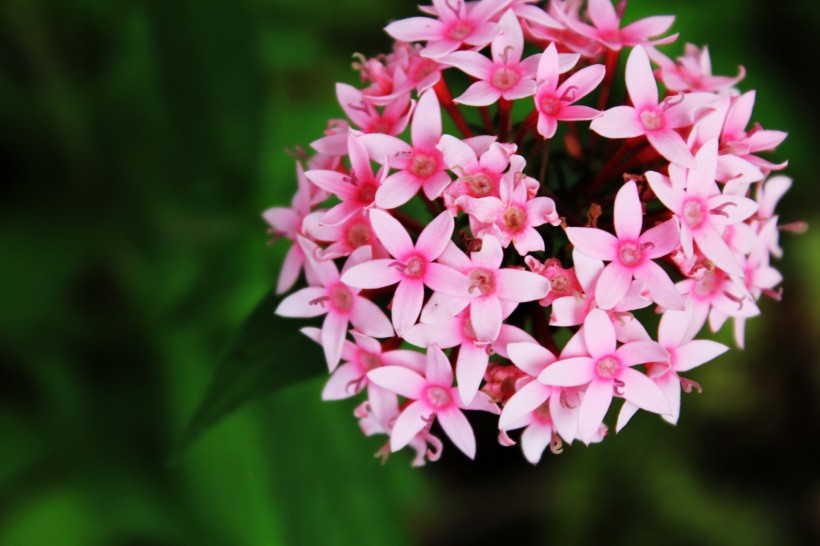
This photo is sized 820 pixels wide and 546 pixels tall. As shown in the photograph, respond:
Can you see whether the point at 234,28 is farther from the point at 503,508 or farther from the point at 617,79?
the point at 503,508

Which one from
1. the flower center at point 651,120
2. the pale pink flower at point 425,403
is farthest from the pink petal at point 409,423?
the flower center at point 651,120

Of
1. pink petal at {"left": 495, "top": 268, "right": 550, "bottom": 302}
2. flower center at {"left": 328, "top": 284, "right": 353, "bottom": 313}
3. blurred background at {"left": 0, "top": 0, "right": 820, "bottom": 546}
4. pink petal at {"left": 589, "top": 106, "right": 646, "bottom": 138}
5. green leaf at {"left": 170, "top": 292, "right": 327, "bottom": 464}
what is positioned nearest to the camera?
pink petal at {"left": 495, "top": 268, "right": 550, "bottom": 302}

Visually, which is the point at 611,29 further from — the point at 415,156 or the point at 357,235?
the point at 357,235

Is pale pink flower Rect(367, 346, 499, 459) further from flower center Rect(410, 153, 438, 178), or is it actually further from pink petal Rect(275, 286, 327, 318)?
flower center Rect(410, 153, 438, 178)

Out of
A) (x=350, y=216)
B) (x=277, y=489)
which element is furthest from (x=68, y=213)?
(x=350, y=216)

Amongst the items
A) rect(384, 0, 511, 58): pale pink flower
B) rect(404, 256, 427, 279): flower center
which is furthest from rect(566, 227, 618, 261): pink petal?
rect(384, 0, 511, 58): pale pink flower

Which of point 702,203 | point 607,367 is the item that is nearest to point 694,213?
point 702,203
